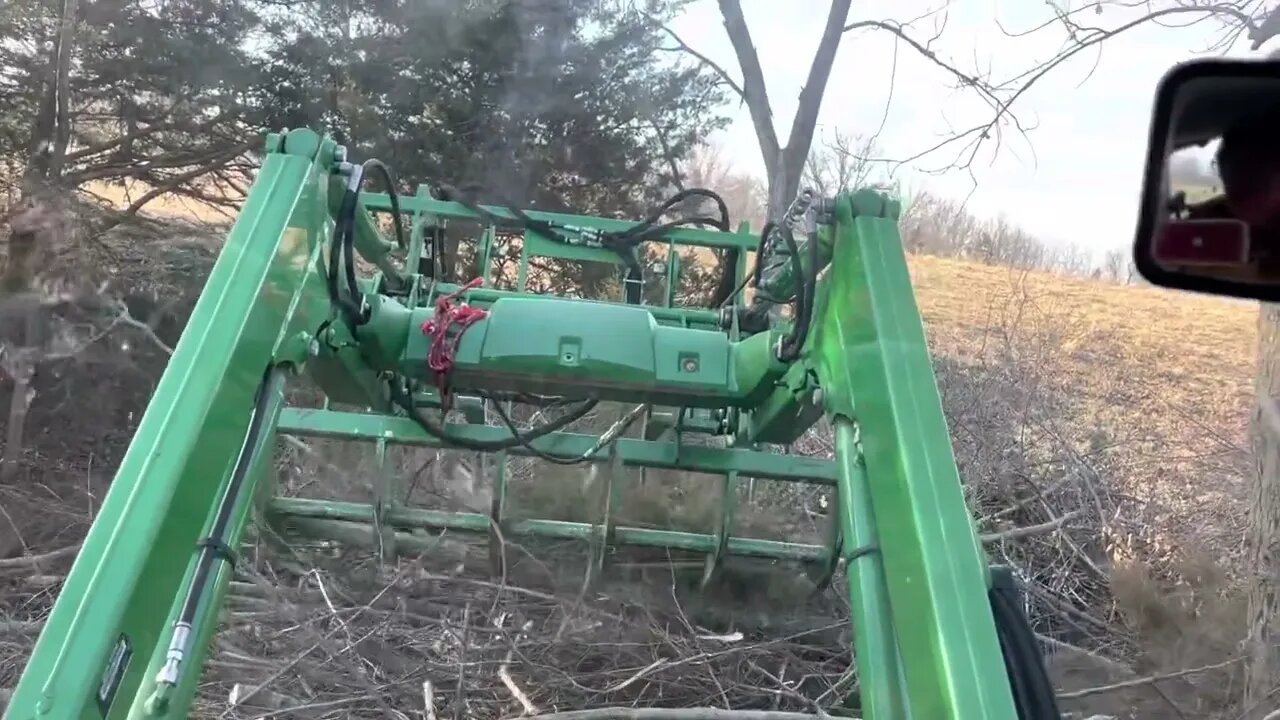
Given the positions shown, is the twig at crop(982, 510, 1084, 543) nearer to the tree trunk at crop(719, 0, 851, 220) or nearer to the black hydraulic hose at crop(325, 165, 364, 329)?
the black hydraulic hose at crop(325, 165, 364, 329)

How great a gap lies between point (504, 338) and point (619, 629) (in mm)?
1849

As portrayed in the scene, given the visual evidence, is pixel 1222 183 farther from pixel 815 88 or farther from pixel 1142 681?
pixel 815 88

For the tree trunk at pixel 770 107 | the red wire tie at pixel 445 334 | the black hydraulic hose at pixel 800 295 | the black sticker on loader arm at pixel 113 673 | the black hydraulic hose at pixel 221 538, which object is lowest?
the black sticker on loader arm at pixel 113 673

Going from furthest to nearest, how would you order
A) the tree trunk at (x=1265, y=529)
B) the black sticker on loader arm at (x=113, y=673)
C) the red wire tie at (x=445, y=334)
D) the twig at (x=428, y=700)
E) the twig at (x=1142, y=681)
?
the tree trunk at (x=1265, y=529), the twig at (x=1142, y=681), the twig at (x=428, y=700), the red wire tie at (x=445, y=334), the black sticker on loader arm at (x=113, y=673)

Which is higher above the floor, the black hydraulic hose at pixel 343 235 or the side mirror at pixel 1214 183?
the side mirror at pixel 1214 183

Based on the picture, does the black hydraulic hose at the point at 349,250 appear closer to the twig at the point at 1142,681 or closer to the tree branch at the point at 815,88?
the twig at the point at 1142,681

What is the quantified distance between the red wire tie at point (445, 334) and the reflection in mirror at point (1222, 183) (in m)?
1.80

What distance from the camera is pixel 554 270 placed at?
767 cm

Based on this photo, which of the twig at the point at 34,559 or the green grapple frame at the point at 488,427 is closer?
the green grapple frame at the point at 488,427

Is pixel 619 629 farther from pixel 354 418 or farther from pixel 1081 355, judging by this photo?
pixel 1081 355

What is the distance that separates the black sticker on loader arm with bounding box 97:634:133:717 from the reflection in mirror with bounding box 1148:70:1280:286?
1535 mm

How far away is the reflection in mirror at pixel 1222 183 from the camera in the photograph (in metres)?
1.41

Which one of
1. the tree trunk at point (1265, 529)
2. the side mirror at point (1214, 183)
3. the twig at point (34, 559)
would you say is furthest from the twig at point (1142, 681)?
the twig at point (34, 559)

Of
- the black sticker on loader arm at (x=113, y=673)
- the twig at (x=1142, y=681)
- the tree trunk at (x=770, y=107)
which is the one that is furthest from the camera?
the tree trunk at (x=770, y=107)
